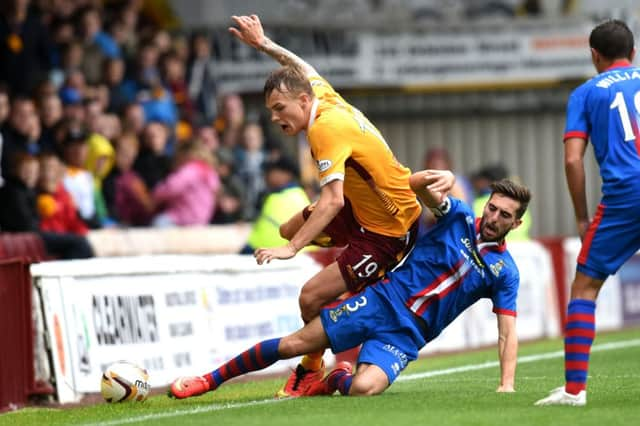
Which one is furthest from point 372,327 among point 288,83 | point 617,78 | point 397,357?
point 617,78

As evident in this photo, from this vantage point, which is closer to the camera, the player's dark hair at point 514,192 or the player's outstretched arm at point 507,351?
the player's dark hair at point 514,192

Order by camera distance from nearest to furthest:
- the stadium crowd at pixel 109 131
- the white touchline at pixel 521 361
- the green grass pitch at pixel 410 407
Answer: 1. the green grass pitch at pixel 410 407
2. the white touchline at pixel 521 361
3. the stadium crowd at pixel 109 131

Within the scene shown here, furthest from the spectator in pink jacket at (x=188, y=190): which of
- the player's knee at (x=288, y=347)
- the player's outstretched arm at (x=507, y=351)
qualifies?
the player's outstretched arm at (x=507, y=351)

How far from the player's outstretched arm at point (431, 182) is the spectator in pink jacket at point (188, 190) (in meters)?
8.42

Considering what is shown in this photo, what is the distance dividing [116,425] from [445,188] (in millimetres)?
2448

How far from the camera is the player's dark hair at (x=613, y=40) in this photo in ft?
26.4

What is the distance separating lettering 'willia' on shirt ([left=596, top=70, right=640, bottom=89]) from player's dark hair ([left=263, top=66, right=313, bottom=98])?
1975 millimetres

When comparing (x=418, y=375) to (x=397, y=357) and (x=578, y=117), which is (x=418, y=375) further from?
(x=578, y=117)

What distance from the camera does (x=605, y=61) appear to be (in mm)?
8117

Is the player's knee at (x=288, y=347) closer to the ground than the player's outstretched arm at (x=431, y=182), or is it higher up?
closer to the ground

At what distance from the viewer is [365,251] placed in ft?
30.8

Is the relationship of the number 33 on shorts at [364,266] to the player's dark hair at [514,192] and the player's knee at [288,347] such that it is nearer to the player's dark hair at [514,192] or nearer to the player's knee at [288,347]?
the player's knee at [288,347]

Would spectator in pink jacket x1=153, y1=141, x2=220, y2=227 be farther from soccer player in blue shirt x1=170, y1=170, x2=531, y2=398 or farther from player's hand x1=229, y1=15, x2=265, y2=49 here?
soccer player in blue shirt x1=170, y1=170, x2=531, y2=398

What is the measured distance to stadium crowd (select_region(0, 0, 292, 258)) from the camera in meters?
15.0
